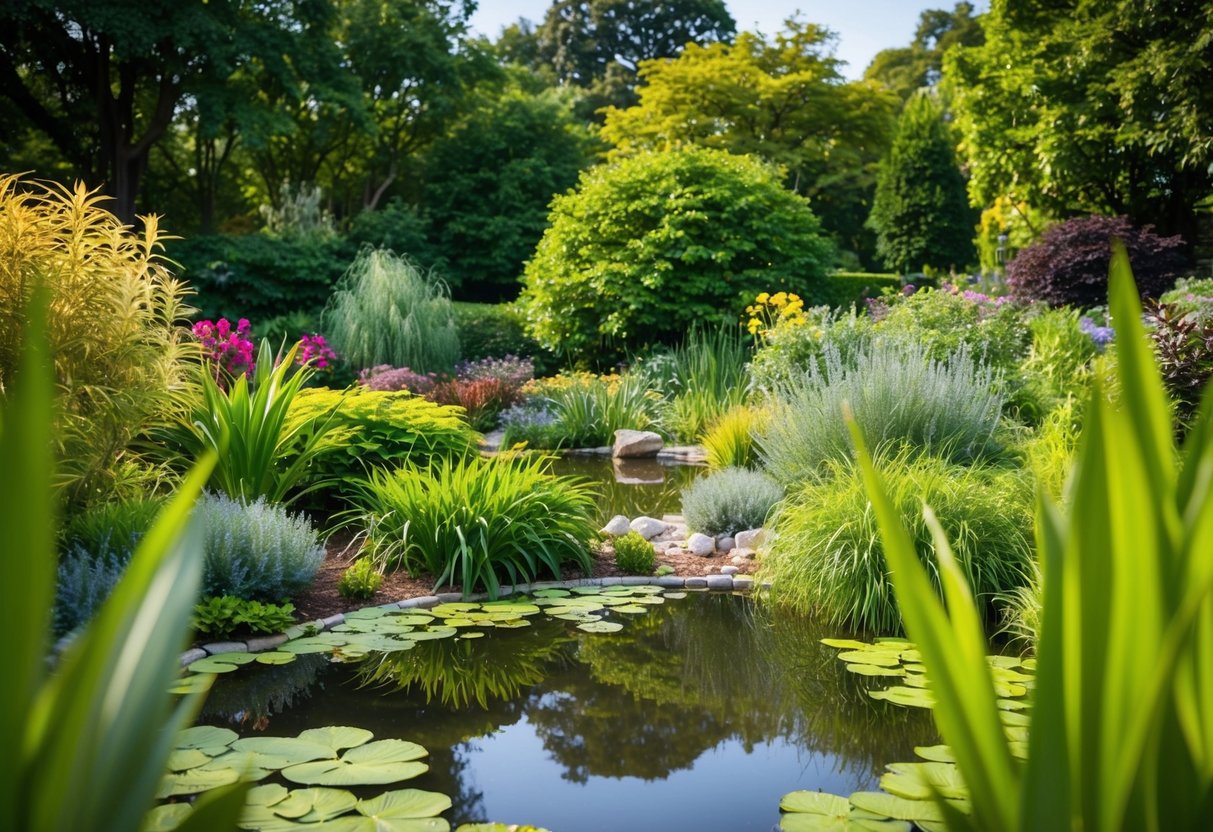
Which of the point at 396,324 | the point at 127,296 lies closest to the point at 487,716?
the point at 127,296

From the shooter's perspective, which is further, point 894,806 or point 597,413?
point 597,413

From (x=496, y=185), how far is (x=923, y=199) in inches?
395

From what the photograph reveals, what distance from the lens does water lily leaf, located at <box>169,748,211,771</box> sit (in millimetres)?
2836

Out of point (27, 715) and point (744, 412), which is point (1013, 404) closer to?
point (744, 412)

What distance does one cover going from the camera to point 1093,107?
15.2 m

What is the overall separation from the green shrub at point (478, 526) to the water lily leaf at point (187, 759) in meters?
1.94

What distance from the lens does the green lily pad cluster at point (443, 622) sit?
3975mm

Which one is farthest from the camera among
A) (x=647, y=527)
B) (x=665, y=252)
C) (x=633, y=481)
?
(x=665, y=252)

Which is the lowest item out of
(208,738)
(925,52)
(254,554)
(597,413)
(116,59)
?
(208,738)

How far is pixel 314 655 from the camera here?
406 cm

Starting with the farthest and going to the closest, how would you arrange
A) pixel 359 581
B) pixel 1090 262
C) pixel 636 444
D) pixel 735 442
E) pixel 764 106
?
1. pixel 764 106
2. pixel 1090 262
3. pixel 636 444
4. pixel 735 442
5. pixel 359 581

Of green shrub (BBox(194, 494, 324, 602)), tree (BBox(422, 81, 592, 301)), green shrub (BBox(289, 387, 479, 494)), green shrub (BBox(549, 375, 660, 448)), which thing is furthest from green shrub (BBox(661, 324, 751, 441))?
tree (BBox(422, 81, 592, 301))

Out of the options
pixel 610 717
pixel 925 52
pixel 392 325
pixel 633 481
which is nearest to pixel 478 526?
pixel 610 717

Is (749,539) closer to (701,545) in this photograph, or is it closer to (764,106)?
(701,545)
